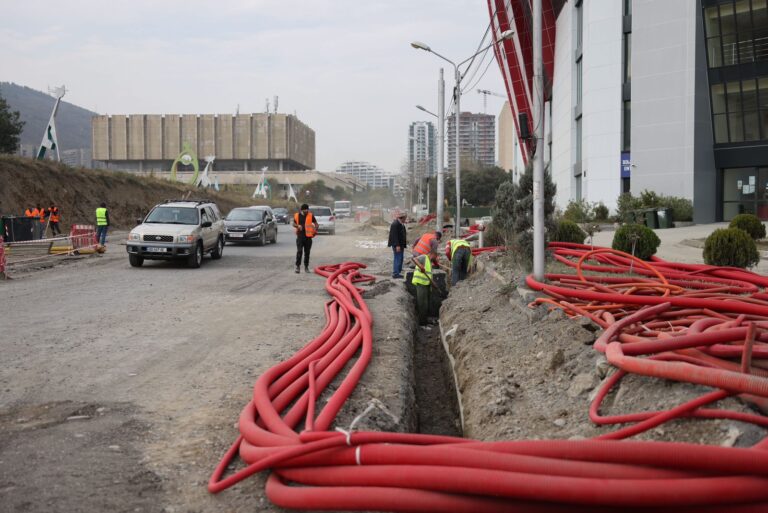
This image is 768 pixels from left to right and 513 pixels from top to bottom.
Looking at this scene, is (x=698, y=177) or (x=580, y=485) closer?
(x=580, y=485)

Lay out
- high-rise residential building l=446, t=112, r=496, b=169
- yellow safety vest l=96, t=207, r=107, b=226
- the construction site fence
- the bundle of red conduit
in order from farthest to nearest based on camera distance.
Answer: high-rise residential building l=446, t=112, r=496, b=169, yellow safety vest l=96, t=207, r=107, b=226, the construction site fence, the bundle of red conduit

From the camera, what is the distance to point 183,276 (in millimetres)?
15656

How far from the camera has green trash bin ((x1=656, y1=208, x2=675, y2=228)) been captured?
102 ft

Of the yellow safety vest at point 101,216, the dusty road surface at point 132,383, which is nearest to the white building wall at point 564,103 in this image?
the yellow safety vest at point 101,216

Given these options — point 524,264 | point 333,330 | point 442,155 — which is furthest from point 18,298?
point 442,155

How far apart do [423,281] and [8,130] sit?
49.9 meters

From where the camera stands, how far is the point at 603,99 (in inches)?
1448

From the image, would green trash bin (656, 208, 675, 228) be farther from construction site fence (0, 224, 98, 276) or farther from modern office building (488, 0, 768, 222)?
construction site fence (0, 224, 98, 276)

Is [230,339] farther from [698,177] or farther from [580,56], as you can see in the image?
[580,56]

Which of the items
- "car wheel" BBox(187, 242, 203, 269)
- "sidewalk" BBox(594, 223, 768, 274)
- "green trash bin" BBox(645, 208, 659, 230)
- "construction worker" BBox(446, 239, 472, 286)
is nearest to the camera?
"construction worker" BBox(446, 239, 472, 286)

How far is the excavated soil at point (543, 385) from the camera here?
4016 millimetres

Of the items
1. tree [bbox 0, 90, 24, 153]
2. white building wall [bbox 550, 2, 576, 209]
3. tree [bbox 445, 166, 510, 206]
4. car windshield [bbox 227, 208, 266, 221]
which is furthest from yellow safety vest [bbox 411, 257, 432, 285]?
tree [bbox 445, 166, 510, 206]

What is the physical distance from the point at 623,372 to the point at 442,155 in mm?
25773

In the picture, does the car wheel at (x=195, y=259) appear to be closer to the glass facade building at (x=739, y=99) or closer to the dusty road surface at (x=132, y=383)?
the dusty road surface at (x=132, y=383)
